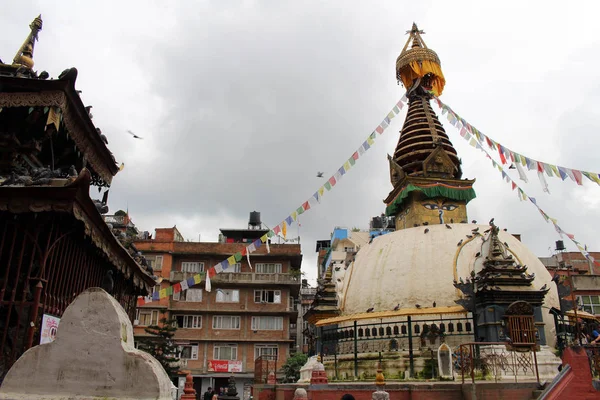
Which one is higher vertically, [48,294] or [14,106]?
[14,106]

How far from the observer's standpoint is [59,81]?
10984mm

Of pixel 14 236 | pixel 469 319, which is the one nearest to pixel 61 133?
pixel 14 236

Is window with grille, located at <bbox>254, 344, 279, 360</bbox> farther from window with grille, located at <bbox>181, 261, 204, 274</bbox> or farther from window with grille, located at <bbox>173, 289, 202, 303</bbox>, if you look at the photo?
window with grille, located at <bbox>181, 261, 204, 274</bbox>

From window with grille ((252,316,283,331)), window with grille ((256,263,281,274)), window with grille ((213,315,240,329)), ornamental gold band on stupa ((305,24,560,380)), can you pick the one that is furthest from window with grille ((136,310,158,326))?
ornamental gold band on stupa ((305,24,560,380))

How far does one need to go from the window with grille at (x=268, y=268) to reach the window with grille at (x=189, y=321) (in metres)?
6.28

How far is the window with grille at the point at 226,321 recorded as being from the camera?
3894 cm

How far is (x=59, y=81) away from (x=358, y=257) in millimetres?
17605

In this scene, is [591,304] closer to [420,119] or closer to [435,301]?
[420,119]

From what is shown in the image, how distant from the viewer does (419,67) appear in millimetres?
33375

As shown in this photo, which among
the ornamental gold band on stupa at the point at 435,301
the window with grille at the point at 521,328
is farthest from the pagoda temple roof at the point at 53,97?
the window with grille at the point at 521,328

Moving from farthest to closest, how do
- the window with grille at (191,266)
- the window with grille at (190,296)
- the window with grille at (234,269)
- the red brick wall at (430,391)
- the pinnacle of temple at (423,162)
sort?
the window with grille at (191,266) → the window with grille at (234,269) → the window with grille at (190,296) → the pinnacle of temple at (423,162) → the red brick wall at (430,391)

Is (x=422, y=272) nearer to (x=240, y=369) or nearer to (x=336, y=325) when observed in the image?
(x=336, y=325)

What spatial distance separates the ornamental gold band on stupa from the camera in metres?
17.2

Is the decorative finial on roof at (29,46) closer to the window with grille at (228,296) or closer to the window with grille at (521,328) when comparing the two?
the window with grille at (521,328)
